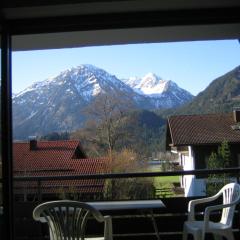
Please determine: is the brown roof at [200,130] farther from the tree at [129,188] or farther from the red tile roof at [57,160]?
the red tile roof at [57,160]

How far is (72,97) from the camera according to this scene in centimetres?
888

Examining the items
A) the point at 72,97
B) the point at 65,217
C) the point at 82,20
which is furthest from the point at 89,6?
the point at 72,97

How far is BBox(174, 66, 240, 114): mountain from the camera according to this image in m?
6.41

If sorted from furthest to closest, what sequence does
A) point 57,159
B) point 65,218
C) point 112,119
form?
1. point 112,119
2. point 57,159
3. point 65,218

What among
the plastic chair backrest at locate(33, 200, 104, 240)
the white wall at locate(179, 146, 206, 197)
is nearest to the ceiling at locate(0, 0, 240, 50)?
the plastic chair backrest at locate(33, 200, 104, 240)

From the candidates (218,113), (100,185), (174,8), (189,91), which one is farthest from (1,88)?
(189,91)

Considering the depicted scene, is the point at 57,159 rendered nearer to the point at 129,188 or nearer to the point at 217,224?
the point at 129,188

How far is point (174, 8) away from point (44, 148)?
5.13 metres

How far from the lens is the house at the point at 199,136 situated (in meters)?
8.42

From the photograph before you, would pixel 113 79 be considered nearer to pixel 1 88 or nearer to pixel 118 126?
pixel 118 126

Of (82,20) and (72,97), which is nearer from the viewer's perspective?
(82,20)

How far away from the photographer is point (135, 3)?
2.42m

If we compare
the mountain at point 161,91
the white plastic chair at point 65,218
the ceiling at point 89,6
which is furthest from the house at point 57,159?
the ceiling at point 89,6

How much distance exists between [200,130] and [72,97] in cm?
287
